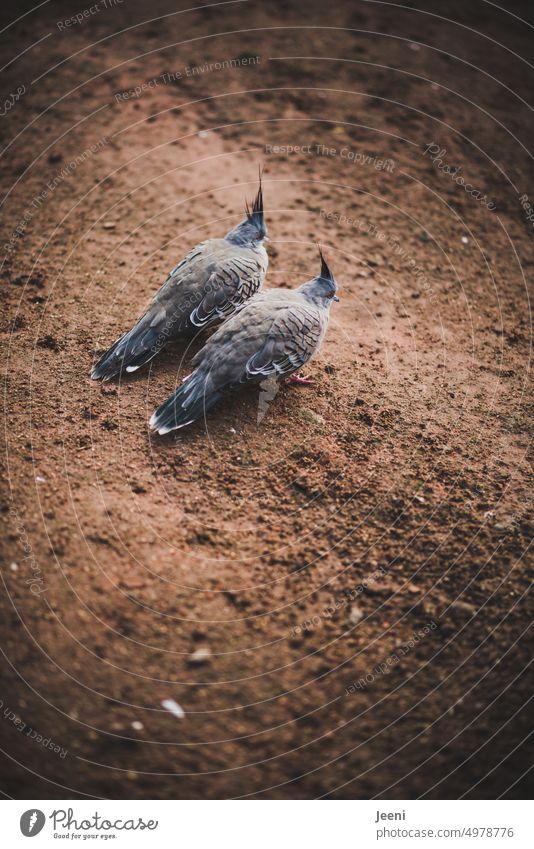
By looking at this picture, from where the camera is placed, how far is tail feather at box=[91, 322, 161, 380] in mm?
5801

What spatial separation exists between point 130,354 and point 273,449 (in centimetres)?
166

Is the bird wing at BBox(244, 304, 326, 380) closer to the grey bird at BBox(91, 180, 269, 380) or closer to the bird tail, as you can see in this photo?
the bird tail

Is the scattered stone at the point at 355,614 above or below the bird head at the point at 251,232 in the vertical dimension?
below

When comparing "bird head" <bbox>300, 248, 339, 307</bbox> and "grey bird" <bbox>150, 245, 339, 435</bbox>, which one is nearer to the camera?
"grey bird" <bbox>150, 245, 339, 435</bbox>

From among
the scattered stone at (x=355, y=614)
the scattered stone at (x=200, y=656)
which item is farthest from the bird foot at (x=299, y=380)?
the scattered stone at (x=200, y=656)

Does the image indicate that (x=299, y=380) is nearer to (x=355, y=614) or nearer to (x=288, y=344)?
(x=288, y=344)

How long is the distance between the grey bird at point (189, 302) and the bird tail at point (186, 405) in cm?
68

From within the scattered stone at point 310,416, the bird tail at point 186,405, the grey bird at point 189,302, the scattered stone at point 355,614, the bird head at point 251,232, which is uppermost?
the bird head at point 251,232

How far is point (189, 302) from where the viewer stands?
233 inches

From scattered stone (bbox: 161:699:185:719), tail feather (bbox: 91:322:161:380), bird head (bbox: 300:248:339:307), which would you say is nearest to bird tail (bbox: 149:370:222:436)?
tail feather (bbox: 91:322:161:380)

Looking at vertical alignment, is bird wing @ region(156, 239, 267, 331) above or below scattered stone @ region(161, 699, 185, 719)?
above

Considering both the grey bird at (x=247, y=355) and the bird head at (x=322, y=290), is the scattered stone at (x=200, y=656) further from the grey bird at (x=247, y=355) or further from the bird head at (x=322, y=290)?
the bird head at (x=322, y=290)

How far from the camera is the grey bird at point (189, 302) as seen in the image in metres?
5.82

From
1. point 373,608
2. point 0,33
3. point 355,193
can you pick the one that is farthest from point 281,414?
point 0,33
